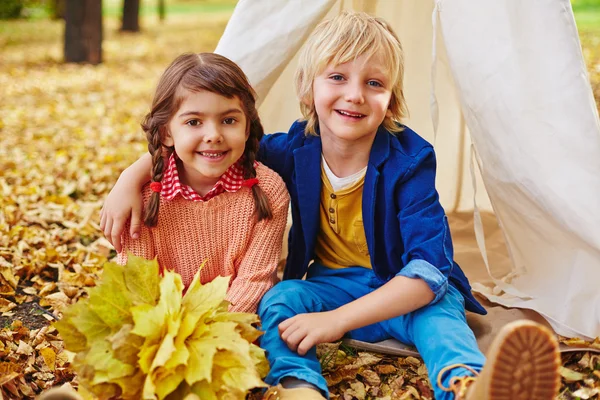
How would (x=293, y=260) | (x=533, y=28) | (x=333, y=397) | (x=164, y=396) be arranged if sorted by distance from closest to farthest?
(x=164, y=396) < (x=333, y=397) < (x=533, y=28) < (x=293, y=260)

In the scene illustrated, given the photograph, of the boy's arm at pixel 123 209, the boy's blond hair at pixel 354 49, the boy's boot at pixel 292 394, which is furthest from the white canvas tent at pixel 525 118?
the boy's boot at pixel 292 394

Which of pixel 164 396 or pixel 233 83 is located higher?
pixel 233 83

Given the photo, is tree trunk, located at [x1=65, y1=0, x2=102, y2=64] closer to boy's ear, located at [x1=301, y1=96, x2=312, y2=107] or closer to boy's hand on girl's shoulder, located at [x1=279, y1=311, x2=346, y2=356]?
boy's ear, located at [x1=301, y1=96, x2=312, y2=107]

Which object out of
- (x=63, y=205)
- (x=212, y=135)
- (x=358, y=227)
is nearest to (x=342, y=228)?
(x=358, y=227)

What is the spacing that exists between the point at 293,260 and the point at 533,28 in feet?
3.98

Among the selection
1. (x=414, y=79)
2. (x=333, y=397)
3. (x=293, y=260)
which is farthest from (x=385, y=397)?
(x=414, y=79)

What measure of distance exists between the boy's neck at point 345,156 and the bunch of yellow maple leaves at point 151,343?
0.80 meters

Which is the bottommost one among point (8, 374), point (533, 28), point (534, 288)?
point (8, 374)

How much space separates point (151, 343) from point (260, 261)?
0.67 m

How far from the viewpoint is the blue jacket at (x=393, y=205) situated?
7.61ft

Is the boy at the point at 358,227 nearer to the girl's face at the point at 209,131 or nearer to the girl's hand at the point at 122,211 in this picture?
the girl's hand at the point at 122,211

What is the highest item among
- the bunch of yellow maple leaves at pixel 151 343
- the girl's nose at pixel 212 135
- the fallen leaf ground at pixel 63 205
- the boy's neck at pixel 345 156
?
the girl's nose at pixel 212 135

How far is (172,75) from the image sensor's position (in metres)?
2.29

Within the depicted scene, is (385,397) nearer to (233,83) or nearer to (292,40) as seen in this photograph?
(233,83)
